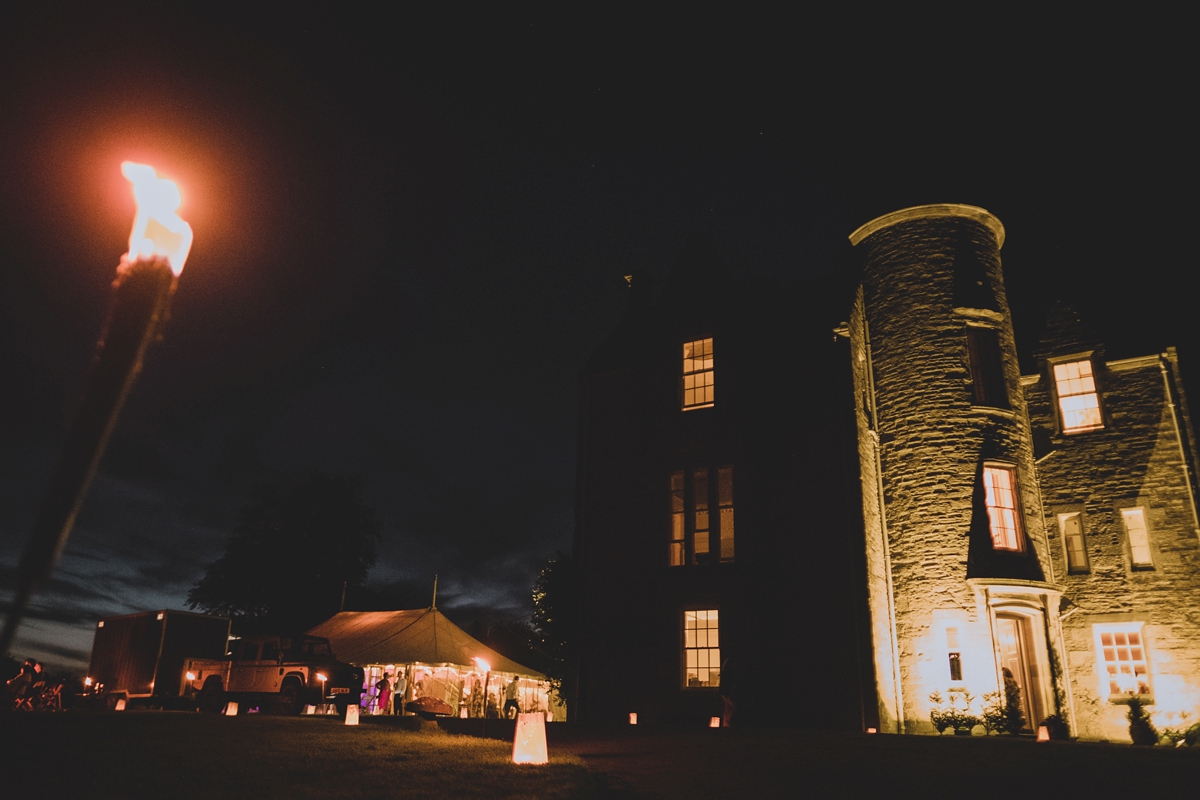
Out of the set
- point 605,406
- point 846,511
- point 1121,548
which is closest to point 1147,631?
point 1121,548

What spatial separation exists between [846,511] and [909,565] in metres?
1.80

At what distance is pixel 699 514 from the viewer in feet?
62.1

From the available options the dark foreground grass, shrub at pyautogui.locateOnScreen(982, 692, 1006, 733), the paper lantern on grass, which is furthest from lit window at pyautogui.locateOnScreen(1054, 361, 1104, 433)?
the paper lantern on grass

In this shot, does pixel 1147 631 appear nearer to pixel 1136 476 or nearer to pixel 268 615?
pixel 1136 476

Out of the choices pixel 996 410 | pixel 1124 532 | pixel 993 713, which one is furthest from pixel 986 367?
pixel 993 713

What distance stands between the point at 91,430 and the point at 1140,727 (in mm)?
19981

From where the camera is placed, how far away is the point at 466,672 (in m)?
24.8

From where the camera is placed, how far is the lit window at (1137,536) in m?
17.6

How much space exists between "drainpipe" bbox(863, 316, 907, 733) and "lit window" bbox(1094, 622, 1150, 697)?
197 inches

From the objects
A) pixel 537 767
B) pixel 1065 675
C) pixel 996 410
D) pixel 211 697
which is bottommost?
pixel 537 767

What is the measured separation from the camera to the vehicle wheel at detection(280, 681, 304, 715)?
61.7 feet

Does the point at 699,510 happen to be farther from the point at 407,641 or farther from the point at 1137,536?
the point at 407,641

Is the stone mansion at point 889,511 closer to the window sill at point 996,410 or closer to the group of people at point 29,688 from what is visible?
the window sill at point 996,410

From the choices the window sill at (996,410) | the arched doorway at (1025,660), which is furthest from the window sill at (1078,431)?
the arched doorway at (1025,660)
